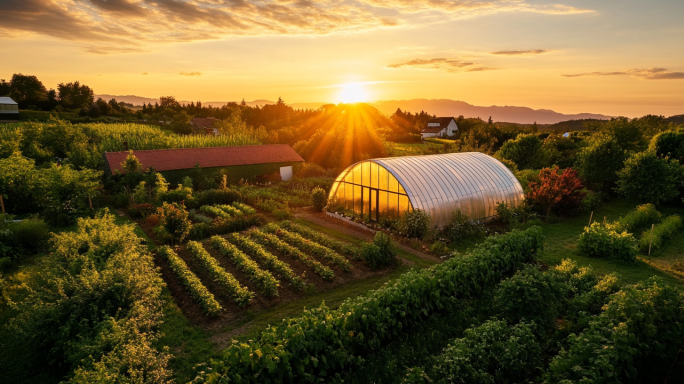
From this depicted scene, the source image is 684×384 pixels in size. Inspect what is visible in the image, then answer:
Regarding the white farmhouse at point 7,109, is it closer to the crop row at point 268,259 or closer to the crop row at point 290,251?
the crop row at point 268,259

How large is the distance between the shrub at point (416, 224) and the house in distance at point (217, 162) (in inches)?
818

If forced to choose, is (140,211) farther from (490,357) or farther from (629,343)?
(629,343)

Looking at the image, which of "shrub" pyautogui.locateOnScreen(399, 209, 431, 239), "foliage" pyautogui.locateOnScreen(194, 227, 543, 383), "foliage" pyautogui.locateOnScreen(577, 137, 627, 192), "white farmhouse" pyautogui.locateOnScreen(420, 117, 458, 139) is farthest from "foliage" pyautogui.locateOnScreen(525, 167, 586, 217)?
"white farmhouse" pyautogui.locateOnScreen(420, 117, 458, 139)

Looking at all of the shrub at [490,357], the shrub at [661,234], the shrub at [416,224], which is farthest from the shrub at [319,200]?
the shrub at [661,234]

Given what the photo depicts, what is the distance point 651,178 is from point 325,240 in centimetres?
2218

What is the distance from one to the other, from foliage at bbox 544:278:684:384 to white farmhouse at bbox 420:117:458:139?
87.9 m

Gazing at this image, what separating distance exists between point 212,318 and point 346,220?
1180 cm

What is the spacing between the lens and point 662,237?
1694 cm

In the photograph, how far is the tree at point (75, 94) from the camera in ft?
290

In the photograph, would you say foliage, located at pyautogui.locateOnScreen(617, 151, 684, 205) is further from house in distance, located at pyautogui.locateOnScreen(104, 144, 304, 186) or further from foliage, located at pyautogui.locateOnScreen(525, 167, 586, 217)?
house in distance, located at pyautogui.locateOnScreen(104, 144, 304, 186)

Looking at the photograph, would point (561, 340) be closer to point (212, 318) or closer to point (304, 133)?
point (212, 318)

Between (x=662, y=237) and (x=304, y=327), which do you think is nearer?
(x=304, y=327)

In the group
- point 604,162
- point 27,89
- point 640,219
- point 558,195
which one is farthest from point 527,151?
point 27,89

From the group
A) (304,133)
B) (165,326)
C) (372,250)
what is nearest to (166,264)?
(165,326)
